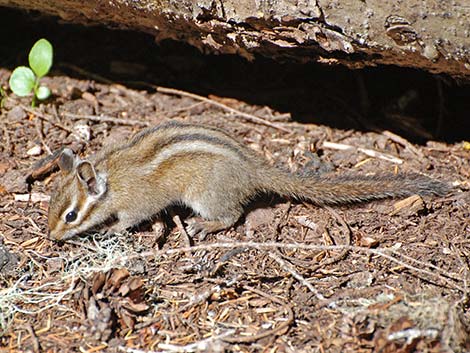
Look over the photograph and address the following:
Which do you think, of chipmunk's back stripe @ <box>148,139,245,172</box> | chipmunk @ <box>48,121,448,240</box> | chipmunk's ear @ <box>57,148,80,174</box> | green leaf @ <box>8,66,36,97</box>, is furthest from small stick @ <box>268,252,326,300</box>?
green leaf @ <box>8,66,36,97</box>

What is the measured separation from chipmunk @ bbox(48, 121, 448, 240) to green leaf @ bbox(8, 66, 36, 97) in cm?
123

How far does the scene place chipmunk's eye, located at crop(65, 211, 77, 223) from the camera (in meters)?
5.13

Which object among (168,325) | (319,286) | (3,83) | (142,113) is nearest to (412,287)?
(319,286)

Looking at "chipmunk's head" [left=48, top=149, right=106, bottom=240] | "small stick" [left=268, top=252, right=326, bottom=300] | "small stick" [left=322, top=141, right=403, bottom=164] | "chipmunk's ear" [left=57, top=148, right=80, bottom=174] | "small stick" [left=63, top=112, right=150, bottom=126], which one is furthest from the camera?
"small stick" [left=63, top=112, right=150, bottom=126]

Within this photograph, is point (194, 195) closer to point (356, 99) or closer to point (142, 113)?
point (142, 113)

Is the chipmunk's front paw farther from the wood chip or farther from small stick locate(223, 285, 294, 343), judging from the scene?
the wood chip

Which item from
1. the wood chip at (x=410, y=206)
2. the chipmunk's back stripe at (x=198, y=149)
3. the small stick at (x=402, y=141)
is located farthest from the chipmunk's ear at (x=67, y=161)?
the small stick at (x=402, y=141)

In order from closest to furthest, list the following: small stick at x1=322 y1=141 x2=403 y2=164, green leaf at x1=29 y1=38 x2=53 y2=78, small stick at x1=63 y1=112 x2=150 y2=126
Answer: small stick at x1=322 y1=141 x2=403 y2=164
green leaf at x1=29 y1=38 x2=53 y2=78
small stick at x1=63 y1=112 x2=150 y2=126

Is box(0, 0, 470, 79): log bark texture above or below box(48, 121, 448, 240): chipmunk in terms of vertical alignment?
above

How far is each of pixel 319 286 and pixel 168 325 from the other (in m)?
1.09

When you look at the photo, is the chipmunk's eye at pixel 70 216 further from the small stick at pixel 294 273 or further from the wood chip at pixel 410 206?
the wood chip at pixel 410 206

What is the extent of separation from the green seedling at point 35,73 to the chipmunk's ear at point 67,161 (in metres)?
1.26

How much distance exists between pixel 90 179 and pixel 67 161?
0.79 ft

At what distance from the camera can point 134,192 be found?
18.0ft
